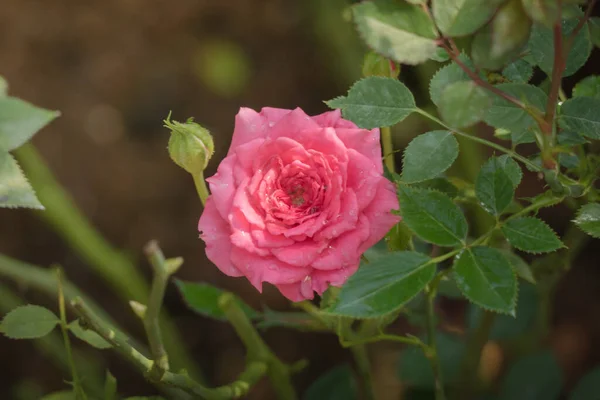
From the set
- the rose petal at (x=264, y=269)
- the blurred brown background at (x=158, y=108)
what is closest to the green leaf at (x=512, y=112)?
the rose petal at (x=264, y=269)

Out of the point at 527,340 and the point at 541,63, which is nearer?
the point at 541,63

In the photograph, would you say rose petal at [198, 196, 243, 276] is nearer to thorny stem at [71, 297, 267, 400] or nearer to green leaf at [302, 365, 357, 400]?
thorny stem at [71, 297, 267, 400]

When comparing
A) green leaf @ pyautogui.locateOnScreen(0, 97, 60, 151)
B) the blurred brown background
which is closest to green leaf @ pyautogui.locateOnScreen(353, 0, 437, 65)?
green leaf @ pyautogui.locateOnScreen(0, 97, 60, 151)

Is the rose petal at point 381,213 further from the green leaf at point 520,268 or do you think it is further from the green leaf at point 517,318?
the green leaf at point 517,318

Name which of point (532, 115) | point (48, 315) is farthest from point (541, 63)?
point (48, 315)

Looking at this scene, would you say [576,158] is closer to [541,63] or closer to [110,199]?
[541,63]

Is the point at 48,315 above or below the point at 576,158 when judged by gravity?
below
